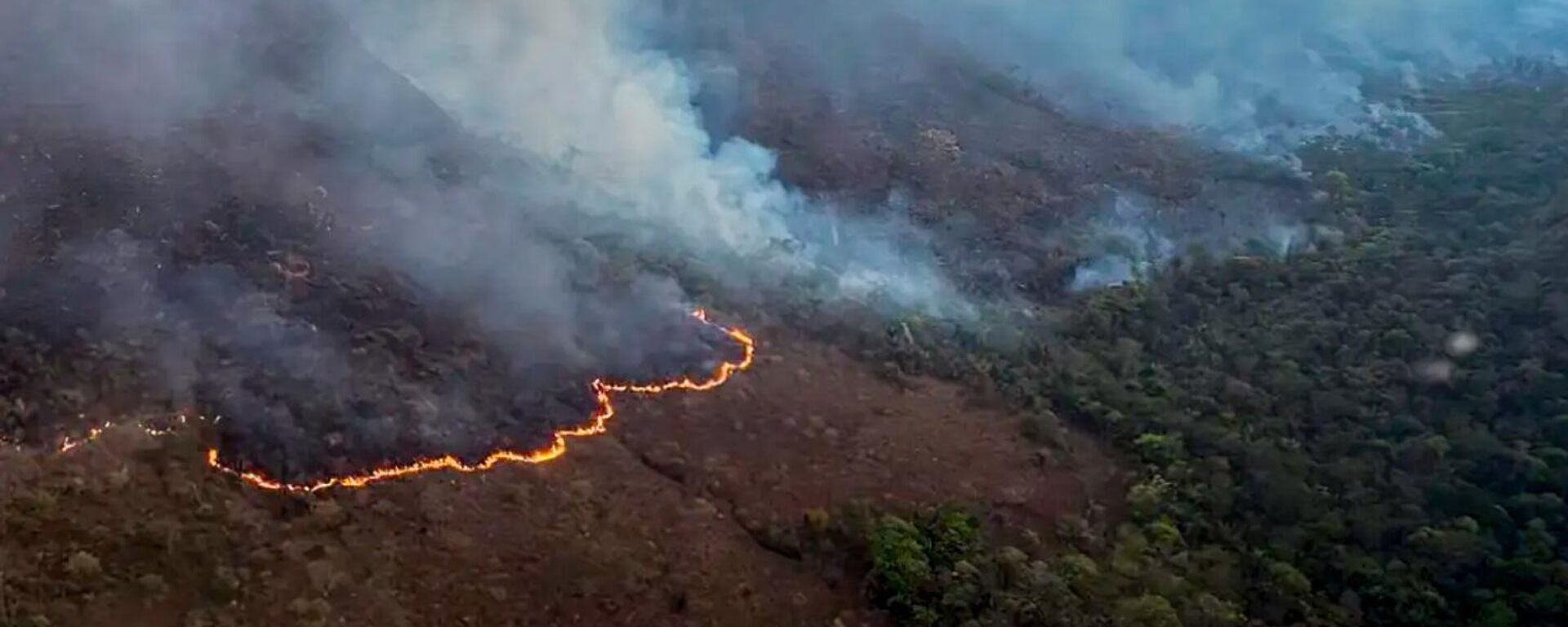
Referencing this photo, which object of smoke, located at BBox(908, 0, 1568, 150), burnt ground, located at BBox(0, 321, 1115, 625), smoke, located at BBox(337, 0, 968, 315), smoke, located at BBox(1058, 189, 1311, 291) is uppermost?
smoke, located at BBox(908, 0, 1568, 150)

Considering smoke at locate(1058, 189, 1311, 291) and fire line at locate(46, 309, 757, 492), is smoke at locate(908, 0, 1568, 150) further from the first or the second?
fire line at locate(46, 309, 757, 492)

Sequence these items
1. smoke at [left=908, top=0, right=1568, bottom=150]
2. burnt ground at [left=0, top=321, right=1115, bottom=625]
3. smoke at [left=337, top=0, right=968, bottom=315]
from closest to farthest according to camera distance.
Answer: burnt ground at [left=0, top=321, right=1115, bottom=625], smoke at [left=337, top=0, right=968, bottom=315], smoke at [left=908, top=0, right=1568, bottom=150]

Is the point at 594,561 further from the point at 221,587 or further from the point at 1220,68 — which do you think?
the point at 1220,68

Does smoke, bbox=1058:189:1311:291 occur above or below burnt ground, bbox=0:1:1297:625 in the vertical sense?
above

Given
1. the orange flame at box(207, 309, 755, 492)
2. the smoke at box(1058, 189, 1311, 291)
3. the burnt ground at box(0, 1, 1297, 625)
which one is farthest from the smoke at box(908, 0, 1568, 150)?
the orange flame at box(207, 309, 755, 492)

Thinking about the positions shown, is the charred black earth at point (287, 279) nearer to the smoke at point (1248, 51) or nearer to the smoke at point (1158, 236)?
the smoke at point (1158, 236)

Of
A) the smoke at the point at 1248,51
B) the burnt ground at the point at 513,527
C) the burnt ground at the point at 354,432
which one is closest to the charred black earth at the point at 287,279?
the burnt ground at the point at 354,432

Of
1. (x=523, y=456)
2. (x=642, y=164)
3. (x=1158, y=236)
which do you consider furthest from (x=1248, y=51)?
(x=523, y=456)

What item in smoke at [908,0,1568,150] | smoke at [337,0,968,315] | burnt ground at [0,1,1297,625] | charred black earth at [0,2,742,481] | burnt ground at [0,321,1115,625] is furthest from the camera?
smoke at [908,0,1568,150]
